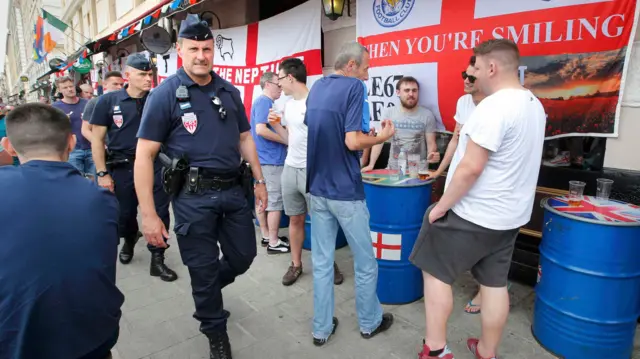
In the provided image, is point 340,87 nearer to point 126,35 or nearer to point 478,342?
point 478,342

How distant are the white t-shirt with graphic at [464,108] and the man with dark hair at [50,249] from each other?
276cm

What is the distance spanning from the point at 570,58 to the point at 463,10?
3.19ft

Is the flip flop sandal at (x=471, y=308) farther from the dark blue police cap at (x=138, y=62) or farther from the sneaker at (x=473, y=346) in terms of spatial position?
the dark blue police cap at (x=138, y=62)

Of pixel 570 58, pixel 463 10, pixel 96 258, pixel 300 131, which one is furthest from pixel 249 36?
pixel 96 258

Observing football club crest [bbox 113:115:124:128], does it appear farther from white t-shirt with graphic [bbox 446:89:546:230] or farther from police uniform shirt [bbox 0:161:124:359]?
white t-shirt with graphic [bbox 446:89:546:230]

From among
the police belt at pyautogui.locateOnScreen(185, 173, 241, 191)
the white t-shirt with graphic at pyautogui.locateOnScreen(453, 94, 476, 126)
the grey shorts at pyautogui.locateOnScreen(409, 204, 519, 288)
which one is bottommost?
the grey shorts at pyautogui.locateOnScreen(409, 204, 519, 288)

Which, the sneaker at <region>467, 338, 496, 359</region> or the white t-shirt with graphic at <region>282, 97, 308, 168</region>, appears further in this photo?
the white t-shirt with graphic at <region>282, 97, 308, 168</region>

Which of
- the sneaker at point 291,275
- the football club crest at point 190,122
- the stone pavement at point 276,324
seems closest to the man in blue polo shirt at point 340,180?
the stone pavement at point 276,324

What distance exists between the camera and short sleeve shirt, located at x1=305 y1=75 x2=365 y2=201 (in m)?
2.39

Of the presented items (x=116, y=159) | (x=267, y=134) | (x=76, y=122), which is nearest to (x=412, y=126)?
(x=267, y=134)

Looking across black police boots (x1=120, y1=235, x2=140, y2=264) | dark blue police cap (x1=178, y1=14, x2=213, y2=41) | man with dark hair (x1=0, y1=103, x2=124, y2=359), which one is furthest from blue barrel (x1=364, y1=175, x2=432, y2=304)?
black police boots (x1=120, y1=235, x2=140, y2=264)

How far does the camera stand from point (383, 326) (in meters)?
2.76

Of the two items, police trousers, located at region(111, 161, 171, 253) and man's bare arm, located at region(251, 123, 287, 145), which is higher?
man's bare arm, located at region(251, 123, 287, 145)

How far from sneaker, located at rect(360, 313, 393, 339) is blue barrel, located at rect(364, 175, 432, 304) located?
0.31 meters
